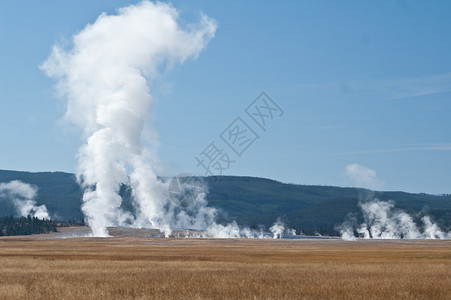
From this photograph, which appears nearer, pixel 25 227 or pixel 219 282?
pixel 219 282

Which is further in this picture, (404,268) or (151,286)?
(404,268)

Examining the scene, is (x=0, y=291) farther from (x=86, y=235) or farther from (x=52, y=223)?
(x=52, y=223)

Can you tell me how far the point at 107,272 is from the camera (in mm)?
47344

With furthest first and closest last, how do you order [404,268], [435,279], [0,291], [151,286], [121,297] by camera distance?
[404,268]
[435,279]
[151,286]
[0,291]
[121,297]

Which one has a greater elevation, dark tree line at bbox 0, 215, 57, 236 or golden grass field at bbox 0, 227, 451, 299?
dark tree line at bbox 0, 215, 57, 236

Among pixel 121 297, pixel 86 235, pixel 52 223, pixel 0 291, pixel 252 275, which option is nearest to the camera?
pixel 121 297

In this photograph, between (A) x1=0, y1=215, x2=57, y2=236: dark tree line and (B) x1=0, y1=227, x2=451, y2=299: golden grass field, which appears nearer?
(B) x1=0, y1=227, x2=451, y2=299: golden grass field

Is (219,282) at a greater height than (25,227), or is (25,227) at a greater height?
(25,227)

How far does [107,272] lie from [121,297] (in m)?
15.2

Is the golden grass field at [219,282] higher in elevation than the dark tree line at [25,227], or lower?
lower

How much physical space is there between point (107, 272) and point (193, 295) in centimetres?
1551

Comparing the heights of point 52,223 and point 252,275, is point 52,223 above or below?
above

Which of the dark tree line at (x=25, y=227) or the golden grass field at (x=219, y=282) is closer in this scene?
the golden grass field at (x=219, y=282)

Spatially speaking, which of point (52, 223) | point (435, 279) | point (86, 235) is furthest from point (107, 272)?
point (52, 223)
